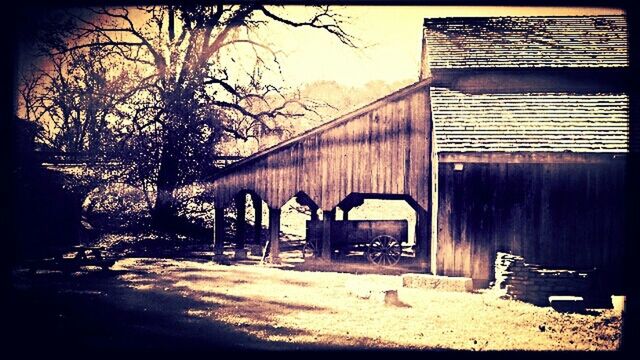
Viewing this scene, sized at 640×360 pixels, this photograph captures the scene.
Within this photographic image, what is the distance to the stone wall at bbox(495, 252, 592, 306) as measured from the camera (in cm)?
1070

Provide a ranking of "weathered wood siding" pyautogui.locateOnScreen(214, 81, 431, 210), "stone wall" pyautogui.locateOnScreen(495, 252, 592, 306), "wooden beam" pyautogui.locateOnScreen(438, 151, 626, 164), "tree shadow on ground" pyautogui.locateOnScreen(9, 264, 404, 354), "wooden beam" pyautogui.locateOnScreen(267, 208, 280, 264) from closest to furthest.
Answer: "tree shadow on ground" pyautogui.locateOnScreen(9, 264, 404, 354) → "stone wall" pyautogui.locateOnScreen(495, 252, 592, 306) → "wooden beam" pyautogui.locateOnScreen(438, 151, 626, 164) → "weathered wood siding" pyautogui.locateOnScreen(214, 81, 431, 210) → "wooden beam" pyautogui.locateOnScreen(267, 208, 280, 264)

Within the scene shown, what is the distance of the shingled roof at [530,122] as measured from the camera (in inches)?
475

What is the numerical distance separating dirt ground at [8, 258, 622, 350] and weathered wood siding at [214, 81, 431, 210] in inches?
134

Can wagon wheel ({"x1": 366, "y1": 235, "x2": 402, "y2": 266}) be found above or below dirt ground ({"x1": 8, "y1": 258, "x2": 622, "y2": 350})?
above

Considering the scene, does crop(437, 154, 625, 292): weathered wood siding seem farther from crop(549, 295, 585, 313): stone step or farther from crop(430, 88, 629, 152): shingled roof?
crop(549, 295, 585, 313): stone step

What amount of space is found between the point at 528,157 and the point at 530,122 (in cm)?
130

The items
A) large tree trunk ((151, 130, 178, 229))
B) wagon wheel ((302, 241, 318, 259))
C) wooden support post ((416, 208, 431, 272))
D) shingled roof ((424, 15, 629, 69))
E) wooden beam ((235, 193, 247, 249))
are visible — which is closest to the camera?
shingled roof ((424, 15, 629, 69))

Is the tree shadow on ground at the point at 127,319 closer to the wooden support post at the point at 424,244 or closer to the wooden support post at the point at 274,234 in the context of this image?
the wooden support post at the point at 274,234

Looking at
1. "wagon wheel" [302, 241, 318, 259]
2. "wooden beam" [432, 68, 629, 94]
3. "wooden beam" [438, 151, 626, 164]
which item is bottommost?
"wagon wheel" [302, 241, 318, 259]

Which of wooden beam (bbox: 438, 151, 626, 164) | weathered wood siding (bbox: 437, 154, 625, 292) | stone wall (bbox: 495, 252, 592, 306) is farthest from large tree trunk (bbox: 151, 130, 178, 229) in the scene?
stone wall (bbox: 495, 252, 592, 306)

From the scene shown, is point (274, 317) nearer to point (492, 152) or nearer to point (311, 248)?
point (492, 152)

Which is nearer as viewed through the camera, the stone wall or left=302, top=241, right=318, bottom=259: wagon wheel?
the stone wall

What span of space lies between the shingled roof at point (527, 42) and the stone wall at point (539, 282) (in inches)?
241

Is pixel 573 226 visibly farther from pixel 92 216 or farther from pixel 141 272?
pixel 92 216
